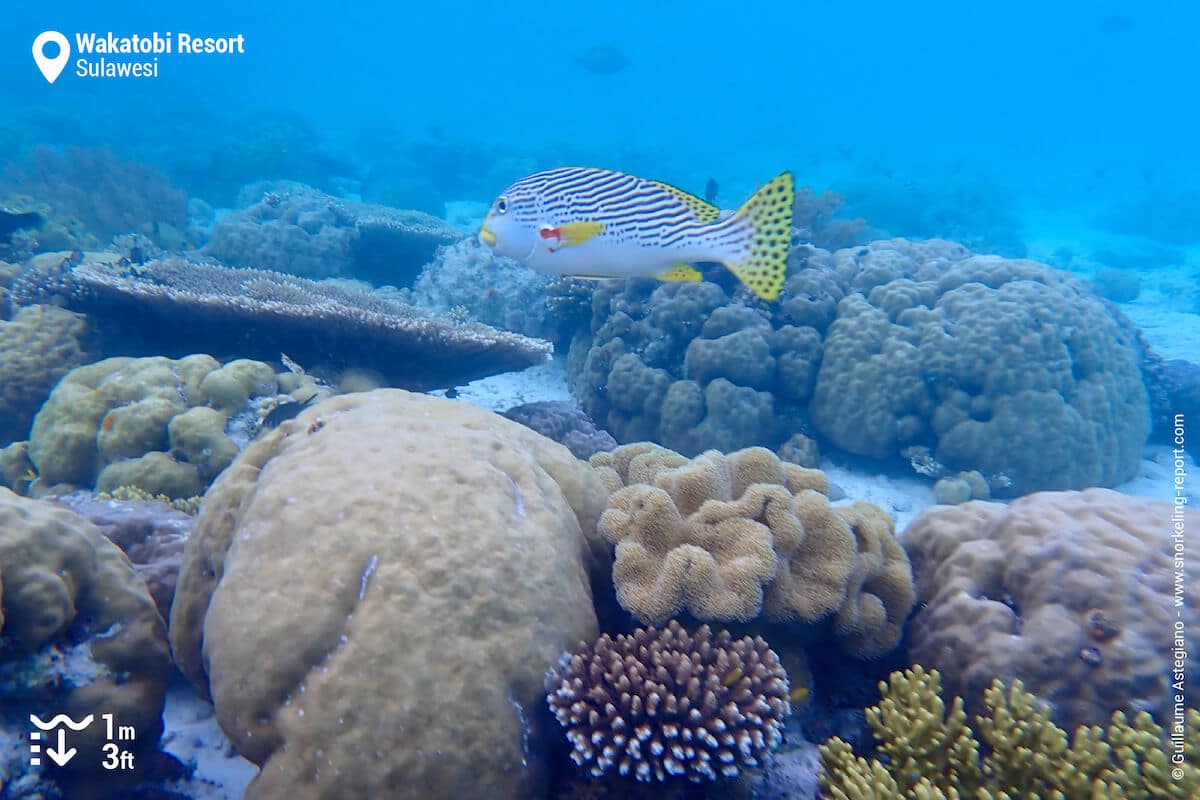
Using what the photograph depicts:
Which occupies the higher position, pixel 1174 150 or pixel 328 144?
pixel 1174 150

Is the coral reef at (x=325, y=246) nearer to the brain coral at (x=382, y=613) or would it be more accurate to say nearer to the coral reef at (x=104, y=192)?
the coral reef at (x=104, y=192)

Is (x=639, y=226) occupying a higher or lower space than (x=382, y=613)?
higher

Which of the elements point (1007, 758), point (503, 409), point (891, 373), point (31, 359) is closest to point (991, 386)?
point (891, 373)

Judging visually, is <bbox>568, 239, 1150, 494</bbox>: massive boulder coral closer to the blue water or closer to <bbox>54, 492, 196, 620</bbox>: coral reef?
<bbox>54, 492, 196, 620</bbox>: coral reef

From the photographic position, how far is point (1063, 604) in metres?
2.95

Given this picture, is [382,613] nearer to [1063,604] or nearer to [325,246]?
[1063,604]

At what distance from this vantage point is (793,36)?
9738 cm

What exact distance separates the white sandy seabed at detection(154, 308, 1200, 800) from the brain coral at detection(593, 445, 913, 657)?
2.25 meters

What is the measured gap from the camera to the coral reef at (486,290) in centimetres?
984

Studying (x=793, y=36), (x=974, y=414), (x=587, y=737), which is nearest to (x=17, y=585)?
(x=587, y=737)

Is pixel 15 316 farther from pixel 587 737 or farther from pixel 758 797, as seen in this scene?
pixel 758 797

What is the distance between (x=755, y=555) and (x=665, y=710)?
0.87m

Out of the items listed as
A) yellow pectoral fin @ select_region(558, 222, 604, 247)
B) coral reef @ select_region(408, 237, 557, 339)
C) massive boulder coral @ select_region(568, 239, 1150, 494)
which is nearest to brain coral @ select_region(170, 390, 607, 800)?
yellow pectoral fin @ select_region(558, 222, 604, 247)

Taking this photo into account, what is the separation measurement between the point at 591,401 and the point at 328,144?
126 feet
